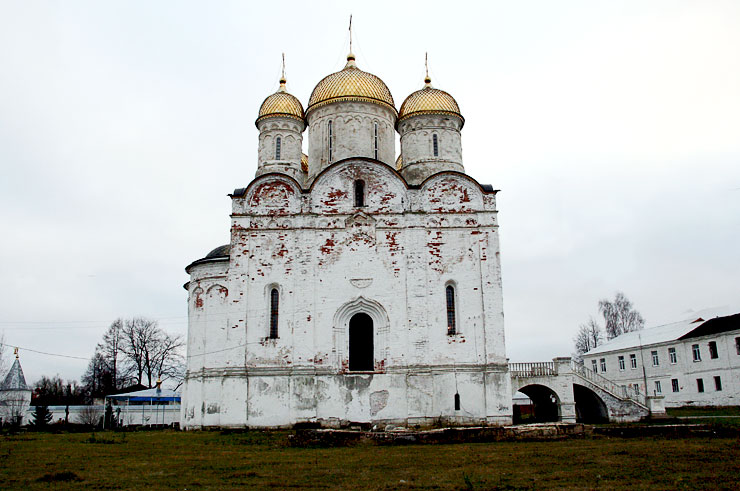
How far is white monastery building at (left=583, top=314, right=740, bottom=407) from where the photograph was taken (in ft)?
109

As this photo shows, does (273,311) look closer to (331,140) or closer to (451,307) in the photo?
(451,307)

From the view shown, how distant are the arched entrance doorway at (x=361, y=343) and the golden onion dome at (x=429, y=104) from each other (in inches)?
399

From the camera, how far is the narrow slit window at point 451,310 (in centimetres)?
2334

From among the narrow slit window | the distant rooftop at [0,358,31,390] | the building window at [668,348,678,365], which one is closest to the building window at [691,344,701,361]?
the building window at [668,348,678,365]

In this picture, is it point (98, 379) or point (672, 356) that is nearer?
point (672, 356)

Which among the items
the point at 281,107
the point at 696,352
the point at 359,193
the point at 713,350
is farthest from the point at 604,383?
the point at 281,107

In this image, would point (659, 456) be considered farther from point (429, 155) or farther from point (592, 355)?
point (592, 355)

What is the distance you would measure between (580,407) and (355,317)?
12.2 metres

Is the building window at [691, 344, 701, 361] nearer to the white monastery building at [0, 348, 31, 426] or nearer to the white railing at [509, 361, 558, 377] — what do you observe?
the white railing at [509, 361, 558, 377]

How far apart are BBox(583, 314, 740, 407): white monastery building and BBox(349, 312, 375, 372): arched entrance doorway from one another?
2134 cm

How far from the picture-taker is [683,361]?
3628cm

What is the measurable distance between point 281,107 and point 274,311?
1031cm

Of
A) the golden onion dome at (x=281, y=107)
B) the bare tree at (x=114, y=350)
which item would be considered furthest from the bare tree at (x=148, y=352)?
the golden onion dome at (x=281, y=107)

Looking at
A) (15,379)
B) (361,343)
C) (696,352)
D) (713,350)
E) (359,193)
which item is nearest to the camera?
(361,343)
